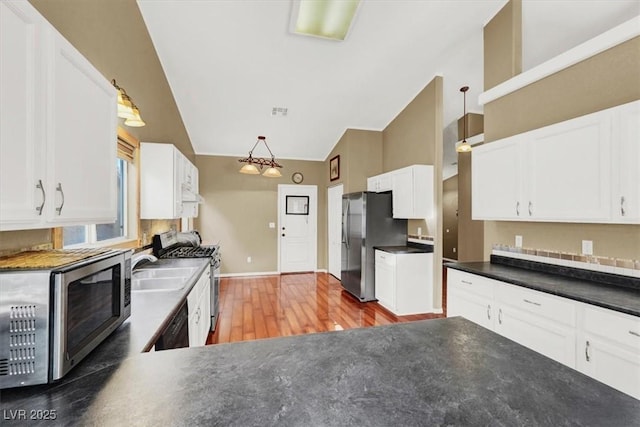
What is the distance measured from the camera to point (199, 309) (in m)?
2.34

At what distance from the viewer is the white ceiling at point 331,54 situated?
264 cm

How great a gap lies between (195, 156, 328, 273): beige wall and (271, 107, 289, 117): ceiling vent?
5.57 ft

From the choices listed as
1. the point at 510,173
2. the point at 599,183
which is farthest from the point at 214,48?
the point at 599,183

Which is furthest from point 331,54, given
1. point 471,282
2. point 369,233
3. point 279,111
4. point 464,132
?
point 464,132

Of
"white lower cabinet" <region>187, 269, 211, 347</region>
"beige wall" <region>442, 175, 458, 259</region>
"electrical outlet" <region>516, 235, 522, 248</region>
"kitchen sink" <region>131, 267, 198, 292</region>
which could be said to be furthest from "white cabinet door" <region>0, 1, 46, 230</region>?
"beige wall" <region>442, 175, 458, 259</region>

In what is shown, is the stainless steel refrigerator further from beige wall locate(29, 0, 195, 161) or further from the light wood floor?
beige wall locate(29, 0, 195, 161)

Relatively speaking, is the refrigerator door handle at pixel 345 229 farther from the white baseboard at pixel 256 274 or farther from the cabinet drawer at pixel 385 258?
the white baseboard at pixel 256 274

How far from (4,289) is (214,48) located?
3.09 metres

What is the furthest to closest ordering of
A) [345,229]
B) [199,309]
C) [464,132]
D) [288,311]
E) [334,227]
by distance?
[334,227] < [464,132] < [345,229] < [288,311] < [199,309]

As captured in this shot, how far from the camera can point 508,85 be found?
8.64 feet

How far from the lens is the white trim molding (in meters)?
1.82

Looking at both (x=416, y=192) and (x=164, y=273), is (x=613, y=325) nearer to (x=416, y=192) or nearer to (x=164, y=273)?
(x=416, y=192)

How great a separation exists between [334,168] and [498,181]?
140 inches

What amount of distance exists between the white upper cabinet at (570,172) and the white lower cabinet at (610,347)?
0.60m
